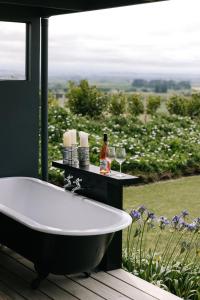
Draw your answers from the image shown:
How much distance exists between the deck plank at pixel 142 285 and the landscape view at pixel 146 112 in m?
0.10

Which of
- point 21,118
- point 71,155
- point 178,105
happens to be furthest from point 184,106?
point 71,155

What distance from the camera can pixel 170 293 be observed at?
365 cm

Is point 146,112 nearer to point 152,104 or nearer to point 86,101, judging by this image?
point 152,104

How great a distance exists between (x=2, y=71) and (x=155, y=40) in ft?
29.3

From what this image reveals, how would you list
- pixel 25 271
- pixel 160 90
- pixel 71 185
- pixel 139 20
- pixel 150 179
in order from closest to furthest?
1. pixel 25 271
2. pixel 71 185
3. pixel 150 179
4. pixel 160 90
5. pixel 139 20

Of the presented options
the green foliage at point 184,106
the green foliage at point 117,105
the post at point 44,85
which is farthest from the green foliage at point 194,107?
the post at point 44,85

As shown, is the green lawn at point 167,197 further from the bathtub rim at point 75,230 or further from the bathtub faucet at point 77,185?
the bathtub rim at point 75,230

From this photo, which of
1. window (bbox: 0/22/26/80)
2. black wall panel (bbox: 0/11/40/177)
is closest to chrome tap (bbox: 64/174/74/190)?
black wall panel (bbox: 0/11/40/177)

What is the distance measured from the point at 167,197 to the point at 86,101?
Result: 2982 millimetres

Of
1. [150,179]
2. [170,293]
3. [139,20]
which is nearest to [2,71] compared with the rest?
[170,293]

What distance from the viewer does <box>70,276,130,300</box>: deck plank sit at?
357 cm

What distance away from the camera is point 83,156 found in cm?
428

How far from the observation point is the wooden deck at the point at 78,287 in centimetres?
357

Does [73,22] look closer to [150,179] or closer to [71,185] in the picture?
[150,179]
